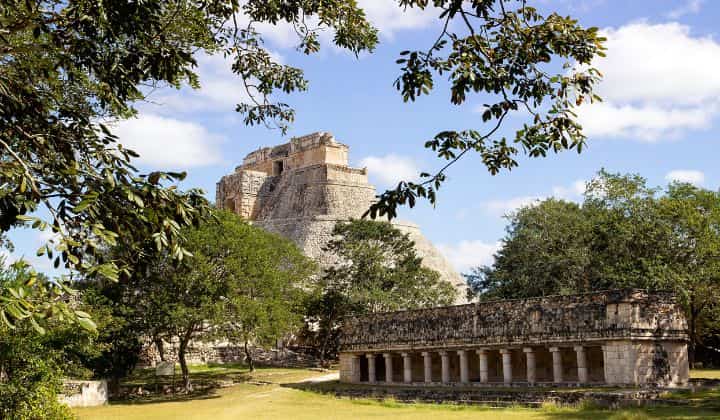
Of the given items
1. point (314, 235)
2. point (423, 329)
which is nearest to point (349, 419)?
point (423, 329)

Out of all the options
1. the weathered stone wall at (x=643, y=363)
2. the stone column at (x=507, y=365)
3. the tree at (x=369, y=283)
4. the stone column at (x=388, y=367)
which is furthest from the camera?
the tree at (x=369, y=283)

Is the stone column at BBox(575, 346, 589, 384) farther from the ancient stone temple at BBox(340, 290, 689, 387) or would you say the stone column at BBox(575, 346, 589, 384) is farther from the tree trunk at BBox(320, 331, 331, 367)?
the tree trunk at BBox(320, 331, 331, 367)

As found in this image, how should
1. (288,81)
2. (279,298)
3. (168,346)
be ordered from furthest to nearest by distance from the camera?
(168,346) < (279,298) < (288,81)

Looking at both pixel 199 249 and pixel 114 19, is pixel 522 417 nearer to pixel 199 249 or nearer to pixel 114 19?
pixel 114 19

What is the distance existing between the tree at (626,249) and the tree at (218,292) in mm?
13045

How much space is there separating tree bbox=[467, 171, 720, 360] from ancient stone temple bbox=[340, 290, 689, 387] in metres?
6.61

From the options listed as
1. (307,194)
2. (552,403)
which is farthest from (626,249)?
(307,194)

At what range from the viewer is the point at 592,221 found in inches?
1401

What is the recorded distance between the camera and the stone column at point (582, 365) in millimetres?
23891

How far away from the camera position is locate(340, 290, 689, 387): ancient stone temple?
23.0m

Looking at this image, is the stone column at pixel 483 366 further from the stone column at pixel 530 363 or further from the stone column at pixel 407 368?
the stone column at pixel 407 368

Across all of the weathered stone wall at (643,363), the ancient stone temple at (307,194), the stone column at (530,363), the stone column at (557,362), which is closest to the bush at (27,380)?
the stone column at (530,363)

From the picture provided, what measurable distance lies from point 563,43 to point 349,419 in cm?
1559

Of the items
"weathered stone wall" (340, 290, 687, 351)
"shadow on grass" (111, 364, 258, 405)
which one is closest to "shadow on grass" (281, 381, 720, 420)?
"weathered stone wall" (340, 290, 687, 351)
